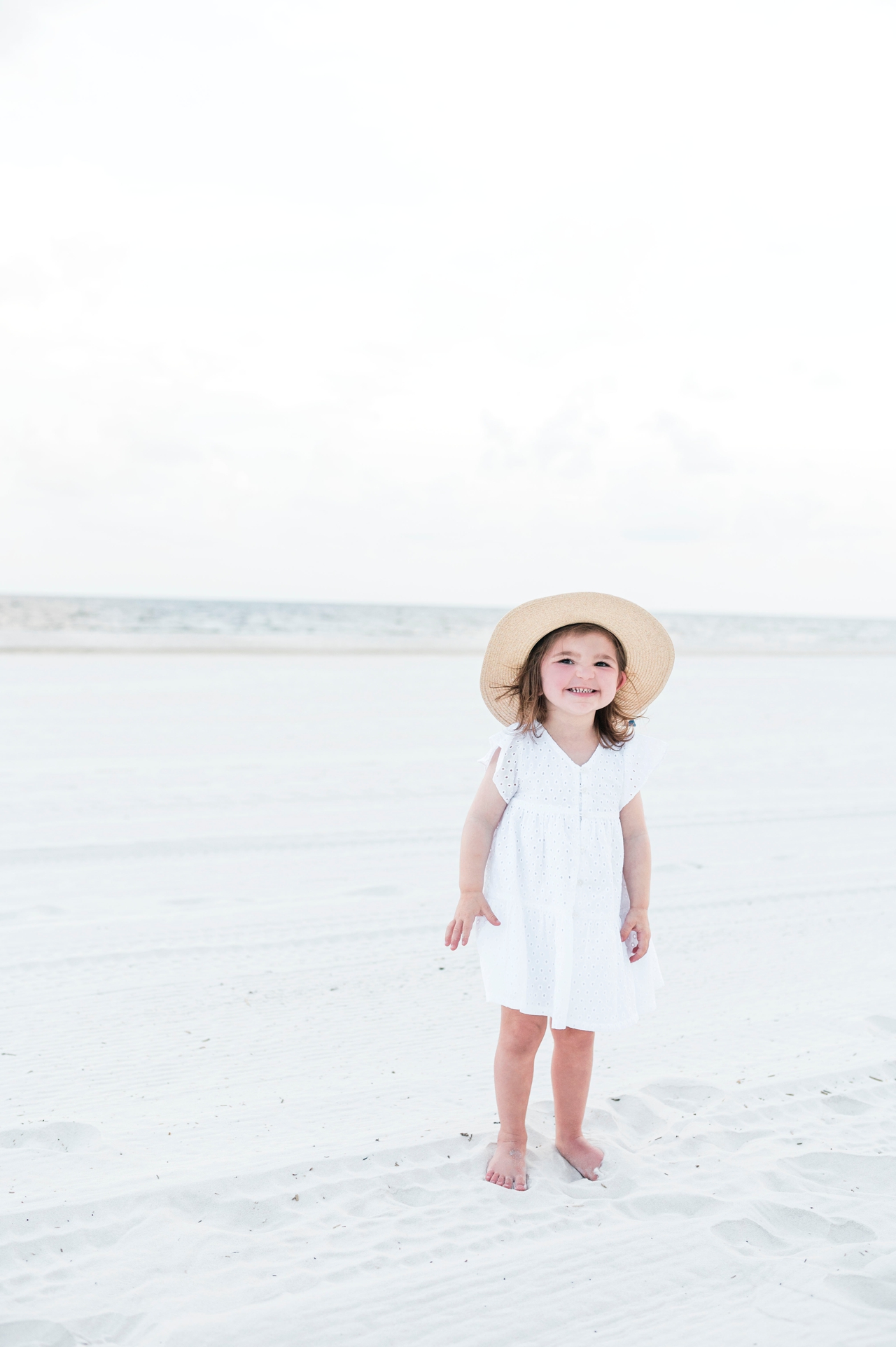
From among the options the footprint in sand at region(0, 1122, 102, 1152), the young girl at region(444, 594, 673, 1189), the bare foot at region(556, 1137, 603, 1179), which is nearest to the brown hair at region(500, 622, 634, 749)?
the young girl at region(444, 594, 673, 1189)

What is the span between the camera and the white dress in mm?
2268

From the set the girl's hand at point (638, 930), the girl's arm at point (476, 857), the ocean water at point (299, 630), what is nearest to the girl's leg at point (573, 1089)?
the girl's hand at point (638, 930)

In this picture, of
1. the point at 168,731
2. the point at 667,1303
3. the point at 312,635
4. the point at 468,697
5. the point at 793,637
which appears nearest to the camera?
the point at 667,1303

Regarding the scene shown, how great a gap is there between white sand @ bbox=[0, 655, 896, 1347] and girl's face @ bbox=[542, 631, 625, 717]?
1.13 m

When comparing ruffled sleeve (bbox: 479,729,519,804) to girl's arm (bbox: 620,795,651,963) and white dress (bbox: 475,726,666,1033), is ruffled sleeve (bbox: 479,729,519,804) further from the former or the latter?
girl's arm (bbox: 620,795,651,963)

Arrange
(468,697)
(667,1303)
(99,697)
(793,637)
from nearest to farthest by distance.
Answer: (667,1303)
(99,697)
(468,697)
(793,637)

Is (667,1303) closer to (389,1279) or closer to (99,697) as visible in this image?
(389,1279)

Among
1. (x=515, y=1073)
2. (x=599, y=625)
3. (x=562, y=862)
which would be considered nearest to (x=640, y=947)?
(x=562, y=862)

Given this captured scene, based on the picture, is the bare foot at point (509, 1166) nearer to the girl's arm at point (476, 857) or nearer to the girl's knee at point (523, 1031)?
the girl's knee at point (523, 1031)

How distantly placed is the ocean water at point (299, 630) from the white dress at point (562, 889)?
1740 centimetres

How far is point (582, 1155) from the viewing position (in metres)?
2.32

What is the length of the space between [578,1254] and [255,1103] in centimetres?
95

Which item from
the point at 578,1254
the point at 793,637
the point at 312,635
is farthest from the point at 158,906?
the point at 793,637

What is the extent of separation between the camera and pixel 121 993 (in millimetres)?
3150
